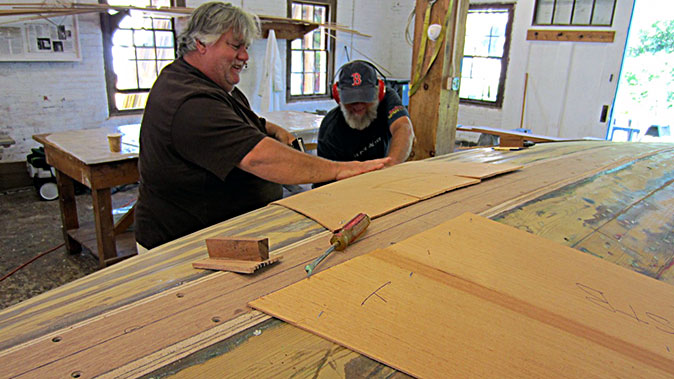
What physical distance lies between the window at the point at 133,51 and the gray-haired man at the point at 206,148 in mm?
4848

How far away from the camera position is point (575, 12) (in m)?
7.00

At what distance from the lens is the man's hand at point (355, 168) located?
83.6 inches

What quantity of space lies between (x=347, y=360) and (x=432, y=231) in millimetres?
656

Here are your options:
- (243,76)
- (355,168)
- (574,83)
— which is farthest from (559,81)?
(355,168)

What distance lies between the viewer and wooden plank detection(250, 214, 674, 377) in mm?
884

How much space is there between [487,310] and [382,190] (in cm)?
89

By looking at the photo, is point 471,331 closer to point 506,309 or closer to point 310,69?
point 506,309

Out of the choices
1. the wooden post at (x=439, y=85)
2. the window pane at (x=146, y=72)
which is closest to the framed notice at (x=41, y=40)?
the window pane at (x=146, y=72)

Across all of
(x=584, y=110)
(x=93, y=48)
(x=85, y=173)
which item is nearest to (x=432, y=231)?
(x=85, y=173)

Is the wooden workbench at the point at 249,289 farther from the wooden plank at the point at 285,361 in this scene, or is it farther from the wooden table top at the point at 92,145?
the wooden table top at the point at 92,145

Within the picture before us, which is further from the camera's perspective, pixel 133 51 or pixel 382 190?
pixel 133 51

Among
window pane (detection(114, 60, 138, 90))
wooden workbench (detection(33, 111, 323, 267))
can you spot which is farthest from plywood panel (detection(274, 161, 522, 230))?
window pane (detection(114, 60, 138, 90))

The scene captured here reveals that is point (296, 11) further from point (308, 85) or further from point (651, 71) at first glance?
A: point (651, 71)

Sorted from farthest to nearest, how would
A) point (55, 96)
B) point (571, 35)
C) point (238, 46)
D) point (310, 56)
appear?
point (310, 56) < point (571, 35) < point (55, 96) < point (238, 46)
